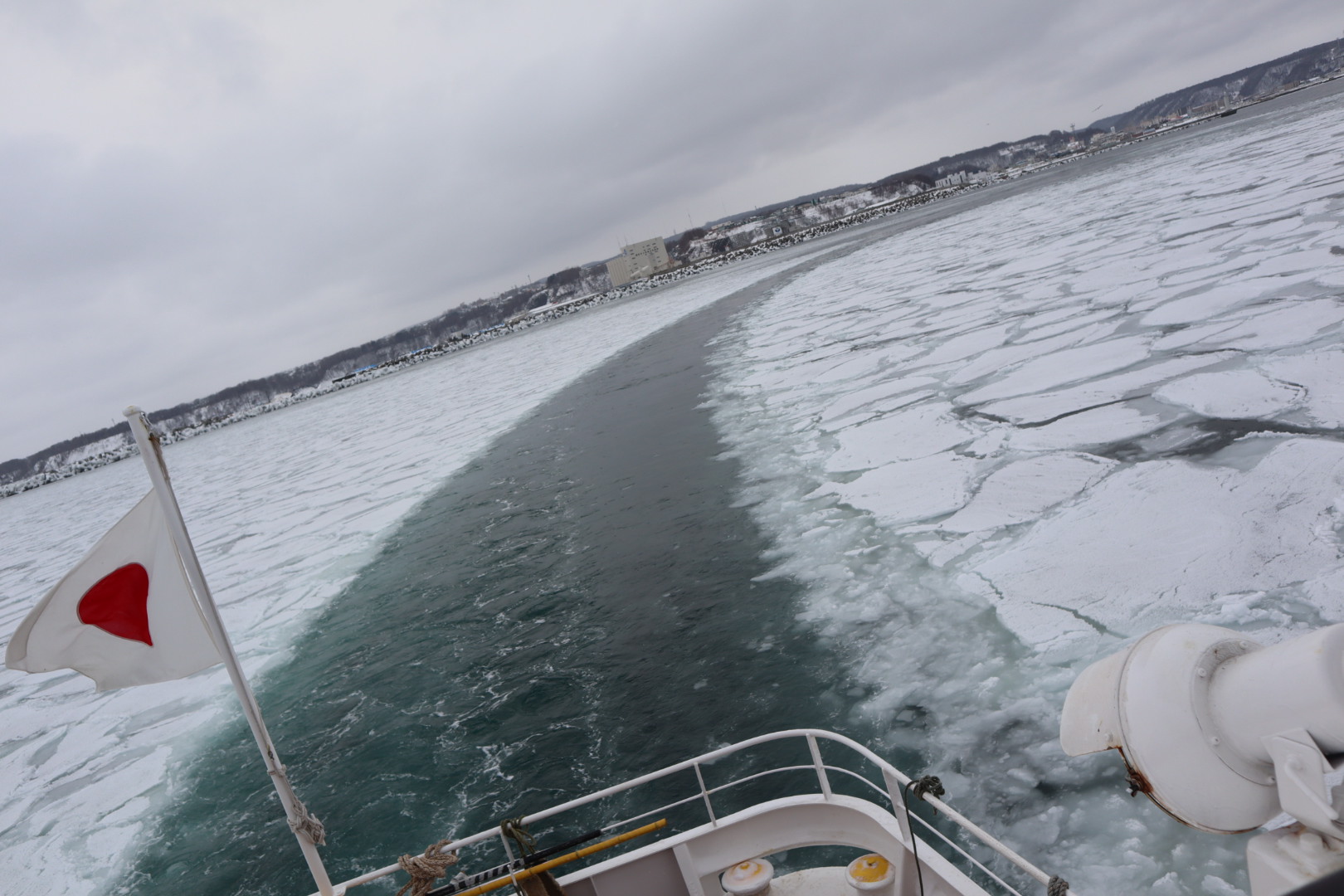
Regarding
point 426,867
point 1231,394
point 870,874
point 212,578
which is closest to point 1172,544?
point 1231,394

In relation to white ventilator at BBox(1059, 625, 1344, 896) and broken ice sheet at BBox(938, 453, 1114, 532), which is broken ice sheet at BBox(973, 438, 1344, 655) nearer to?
broken ice sheet at BBox(938, 453, 1114, 532)

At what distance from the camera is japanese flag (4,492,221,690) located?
259cm

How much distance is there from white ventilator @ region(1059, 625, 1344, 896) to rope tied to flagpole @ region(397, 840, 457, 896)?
2321 millimetres

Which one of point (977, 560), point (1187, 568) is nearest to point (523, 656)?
point (977, 560)

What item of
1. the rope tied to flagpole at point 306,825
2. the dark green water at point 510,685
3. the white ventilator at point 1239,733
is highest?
the white ventilator at point 1239,733

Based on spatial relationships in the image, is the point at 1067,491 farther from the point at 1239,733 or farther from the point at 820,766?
the point at 1239,733

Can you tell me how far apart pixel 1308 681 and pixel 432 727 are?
550cm

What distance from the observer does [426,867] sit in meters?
2.95

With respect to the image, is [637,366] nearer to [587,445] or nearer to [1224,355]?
[587,445]

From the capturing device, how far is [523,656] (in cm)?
648

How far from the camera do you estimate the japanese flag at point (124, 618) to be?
2.59 m

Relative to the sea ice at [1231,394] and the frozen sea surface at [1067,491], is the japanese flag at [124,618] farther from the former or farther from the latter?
the sea ice at [1231,394]

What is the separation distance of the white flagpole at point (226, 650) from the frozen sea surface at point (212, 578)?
3.18 meters

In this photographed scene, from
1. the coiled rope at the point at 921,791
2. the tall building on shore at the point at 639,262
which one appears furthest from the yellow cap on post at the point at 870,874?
the tall building on shore at the point at 639,262
